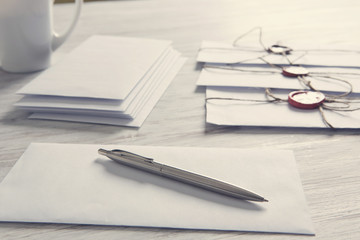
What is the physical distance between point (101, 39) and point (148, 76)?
19 cm

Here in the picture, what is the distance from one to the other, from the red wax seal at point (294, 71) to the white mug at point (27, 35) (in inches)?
15.4

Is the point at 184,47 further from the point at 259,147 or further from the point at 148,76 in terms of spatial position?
the point at 259,147

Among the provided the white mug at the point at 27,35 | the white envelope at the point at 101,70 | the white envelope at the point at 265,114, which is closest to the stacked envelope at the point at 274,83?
the white envelope at the point at 265,114

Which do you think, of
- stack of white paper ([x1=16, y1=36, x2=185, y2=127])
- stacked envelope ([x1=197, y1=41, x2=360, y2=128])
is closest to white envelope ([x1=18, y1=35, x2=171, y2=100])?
stack of white paper ([x1=16, y1=36, x2=185, y2=127])

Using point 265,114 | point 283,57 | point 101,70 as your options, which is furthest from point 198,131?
point 283,57

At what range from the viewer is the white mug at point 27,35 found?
669 millimetres

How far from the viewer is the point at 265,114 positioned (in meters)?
0.58

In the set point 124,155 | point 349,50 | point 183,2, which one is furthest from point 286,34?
point 124,155

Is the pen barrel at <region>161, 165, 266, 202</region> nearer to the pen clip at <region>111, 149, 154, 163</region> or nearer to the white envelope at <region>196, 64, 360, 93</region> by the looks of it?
the pen clip at <region>111, 149, 154, 163</region>

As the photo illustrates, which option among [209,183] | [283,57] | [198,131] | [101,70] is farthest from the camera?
[283,57]

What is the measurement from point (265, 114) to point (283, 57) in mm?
236

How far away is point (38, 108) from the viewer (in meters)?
0.59

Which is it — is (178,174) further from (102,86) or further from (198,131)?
(102,86)

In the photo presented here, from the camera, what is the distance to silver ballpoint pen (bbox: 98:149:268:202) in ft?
1.33
